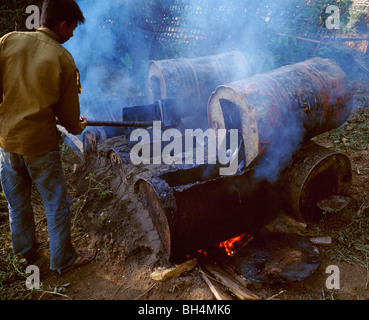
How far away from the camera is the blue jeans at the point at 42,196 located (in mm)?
2510

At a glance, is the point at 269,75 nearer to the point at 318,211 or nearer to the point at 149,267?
the point at 318,211

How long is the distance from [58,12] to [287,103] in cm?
256

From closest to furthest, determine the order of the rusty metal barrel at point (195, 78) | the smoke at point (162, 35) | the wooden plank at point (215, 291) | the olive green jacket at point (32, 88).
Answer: the olive green jacket at point (32, 88) → the wooden plank at point (215, 291) → the rusty metal barrel at point (195, 78) → the smoke at point (162, 35)

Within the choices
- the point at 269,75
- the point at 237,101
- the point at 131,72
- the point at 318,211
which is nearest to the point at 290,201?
the point at 318,211

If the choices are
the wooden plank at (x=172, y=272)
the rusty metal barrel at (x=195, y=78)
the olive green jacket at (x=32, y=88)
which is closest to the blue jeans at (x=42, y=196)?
the olive green jacket at (x=32, y=88)

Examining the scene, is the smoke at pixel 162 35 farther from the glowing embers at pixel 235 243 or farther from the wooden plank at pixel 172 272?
the wooden plank at pixel 172 272

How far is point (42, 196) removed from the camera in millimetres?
2648

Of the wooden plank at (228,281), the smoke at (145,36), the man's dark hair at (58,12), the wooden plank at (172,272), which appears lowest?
the wooden plank at (228,281)

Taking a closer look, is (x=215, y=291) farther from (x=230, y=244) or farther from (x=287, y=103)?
(x=287, y=103)

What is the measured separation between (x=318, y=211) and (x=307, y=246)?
59cm

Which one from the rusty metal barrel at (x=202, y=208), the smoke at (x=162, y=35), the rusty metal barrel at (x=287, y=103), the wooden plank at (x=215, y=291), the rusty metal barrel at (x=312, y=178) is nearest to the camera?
the wooden plank at (x=215, y=291)

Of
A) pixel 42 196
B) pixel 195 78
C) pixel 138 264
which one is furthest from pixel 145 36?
pixel 138 264

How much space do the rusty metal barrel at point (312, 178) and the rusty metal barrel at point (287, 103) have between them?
0.84 feet

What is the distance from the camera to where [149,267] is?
2902mm
